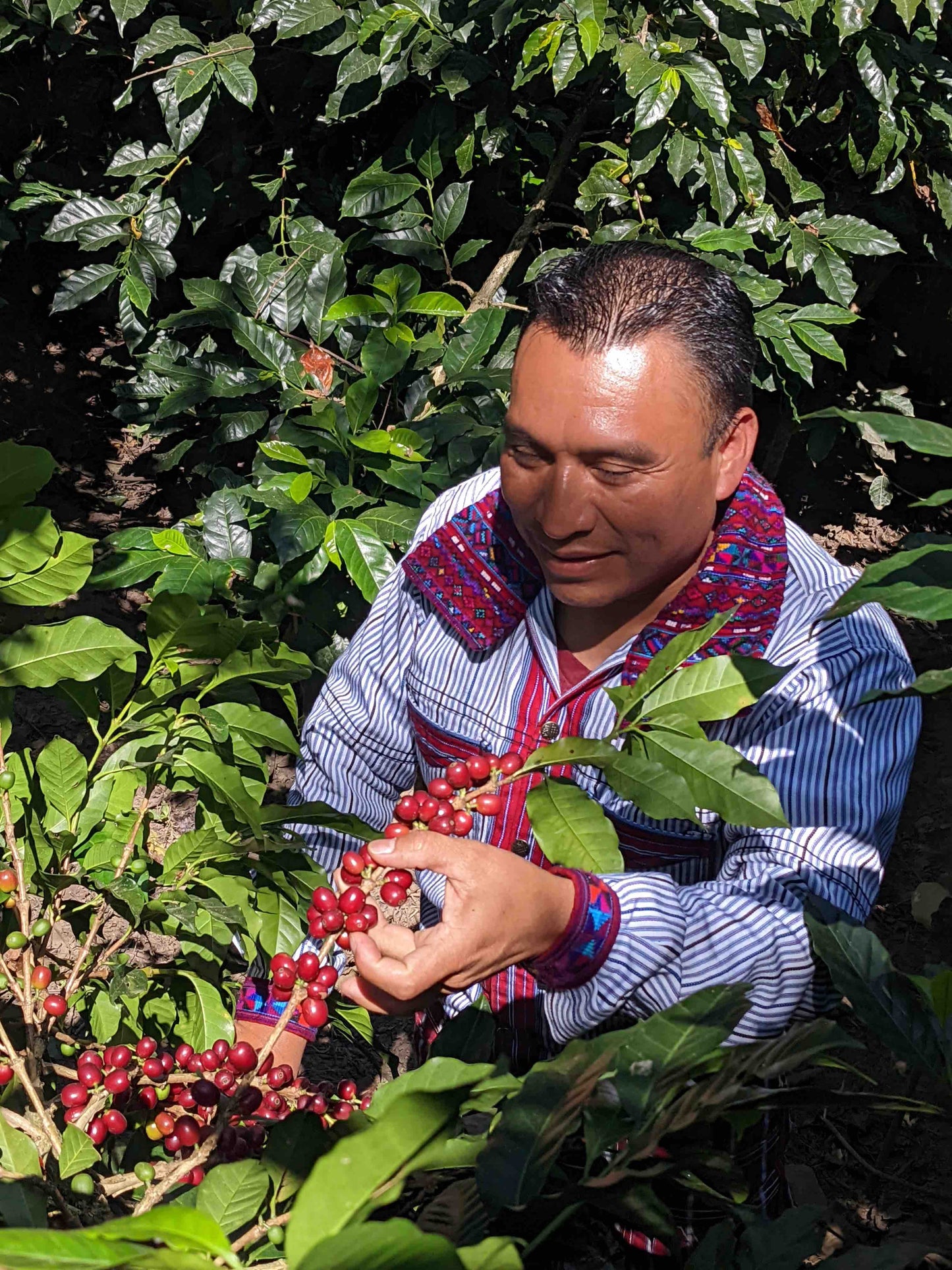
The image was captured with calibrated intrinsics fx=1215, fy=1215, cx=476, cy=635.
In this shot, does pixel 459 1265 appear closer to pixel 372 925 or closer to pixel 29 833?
pixel 372 925

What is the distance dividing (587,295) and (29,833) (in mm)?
863

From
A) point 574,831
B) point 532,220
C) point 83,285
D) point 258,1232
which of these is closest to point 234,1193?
point 258,1232

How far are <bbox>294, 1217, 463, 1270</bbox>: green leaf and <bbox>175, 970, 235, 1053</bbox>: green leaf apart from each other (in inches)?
31.5

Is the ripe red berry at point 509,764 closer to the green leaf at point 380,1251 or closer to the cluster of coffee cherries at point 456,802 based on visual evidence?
the cluster of coffee cherries at point 456,802

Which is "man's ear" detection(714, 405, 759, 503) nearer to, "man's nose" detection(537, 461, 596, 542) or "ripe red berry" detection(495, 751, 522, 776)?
"man's nose" detection(537, 461, 596, 542)

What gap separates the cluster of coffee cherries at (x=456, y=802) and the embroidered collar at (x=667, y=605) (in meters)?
0.37

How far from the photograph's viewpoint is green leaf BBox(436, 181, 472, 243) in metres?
2.88

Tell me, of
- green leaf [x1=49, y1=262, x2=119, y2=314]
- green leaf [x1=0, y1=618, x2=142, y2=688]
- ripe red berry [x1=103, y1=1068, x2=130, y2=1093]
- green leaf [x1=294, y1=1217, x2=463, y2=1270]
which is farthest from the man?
green leaf [x1=49, y1=262, x2=119, y2=314]

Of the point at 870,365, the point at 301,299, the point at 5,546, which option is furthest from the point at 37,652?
the point at 870,365

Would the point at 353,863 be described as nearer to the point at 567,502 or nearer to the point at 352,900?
the point at 352,900

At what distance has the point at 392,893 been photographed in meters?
1.14

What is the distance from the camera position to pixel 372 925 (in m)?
1.14

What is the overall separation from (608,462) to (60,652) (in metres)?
0.62

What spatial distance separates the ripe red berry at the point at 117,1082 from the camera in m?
1.06
